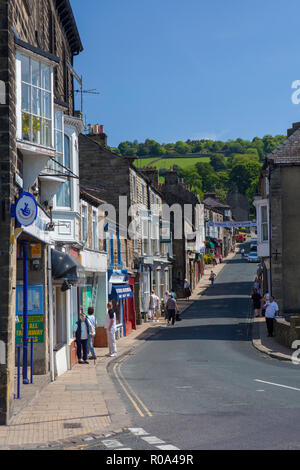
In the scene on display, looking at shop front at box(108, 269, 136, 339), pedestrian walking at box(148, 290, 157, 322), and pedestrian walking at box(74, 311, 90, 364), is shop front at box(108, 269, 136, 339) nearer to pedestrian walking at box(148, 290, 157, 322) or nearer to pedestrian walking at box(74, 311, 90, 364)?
pedestrian walking at box(148, 290, 157, 322)

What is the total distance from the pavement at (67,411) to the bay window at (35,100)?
5564 millimetres

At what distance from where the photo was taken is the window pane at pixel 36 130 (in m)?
13.3

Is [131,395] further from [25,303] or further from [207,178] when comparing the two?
[207,178]

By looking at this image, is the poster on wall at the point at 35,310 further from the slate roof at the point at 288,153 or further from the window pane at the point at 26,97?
the slate roof at the point at 288,153

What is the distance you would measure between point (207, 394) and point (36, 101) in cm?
744

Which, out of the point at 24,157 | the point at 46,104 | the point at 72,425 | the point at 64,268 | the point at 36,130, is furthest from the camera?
the point at 64,268

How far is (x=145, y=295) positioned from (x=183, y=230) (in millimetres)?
17134

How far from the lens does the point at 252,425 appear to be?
31.3ft

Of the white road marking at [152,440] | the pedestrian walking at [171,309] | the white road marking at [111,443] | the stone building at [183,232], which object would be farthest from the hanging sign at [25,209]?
the stone building at [183,232]

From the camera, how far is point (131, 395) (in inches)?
531

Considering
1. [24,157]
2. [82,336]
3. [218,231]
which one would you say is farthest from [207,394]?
[218,231]

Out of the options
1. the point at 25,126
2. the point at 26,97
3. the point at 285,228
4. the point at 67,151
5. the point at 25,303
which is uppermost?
the point at 26,97
